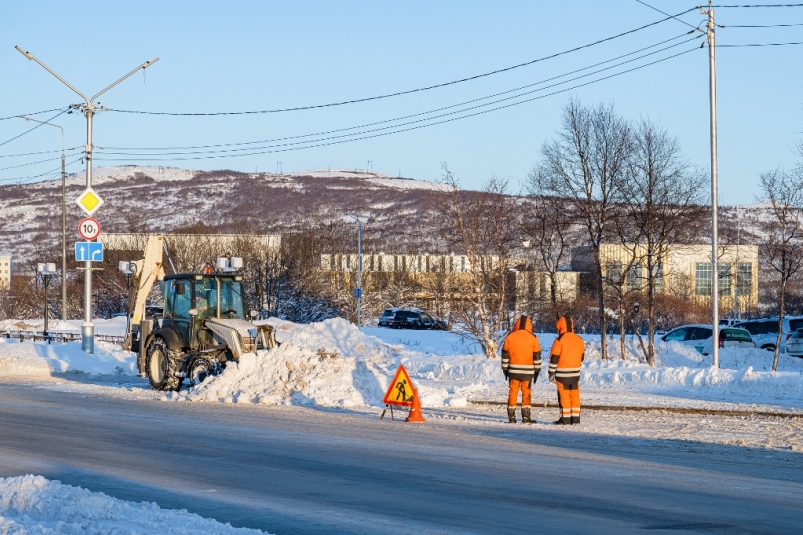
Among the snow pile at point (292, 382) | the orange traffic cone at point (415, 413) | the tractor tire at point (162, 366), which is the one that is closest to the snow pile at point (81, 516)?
the orange traffic cone at point (415, 413)

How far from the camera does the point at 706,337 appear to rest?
4100cm

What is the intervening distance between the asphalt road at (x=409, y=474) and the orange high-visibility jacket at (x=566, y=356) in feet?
3.61

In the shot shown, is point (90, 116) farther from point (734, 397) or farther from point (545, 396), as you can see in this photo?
point (734, 397)

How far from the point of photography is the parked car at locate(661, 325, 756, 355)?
40.2 metres

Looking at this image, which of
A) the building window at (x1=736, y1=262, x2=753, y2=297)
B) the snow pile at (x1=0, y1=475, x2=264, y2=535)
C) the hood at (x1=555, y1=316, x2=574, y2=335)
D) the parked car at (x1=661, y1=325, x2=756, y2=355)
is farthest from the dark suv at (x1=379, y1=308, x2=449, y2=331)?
the snow pile at (x1=0, y1=475, x2=264, y2=535)

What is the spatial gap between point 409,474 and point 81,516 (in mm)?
4293

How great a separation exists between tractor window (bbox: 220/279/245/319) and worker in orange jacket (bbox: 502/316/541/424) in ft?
28.3

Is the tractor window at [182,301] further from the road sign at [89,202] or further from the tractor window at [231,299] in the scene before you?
the road sign at [89,202]

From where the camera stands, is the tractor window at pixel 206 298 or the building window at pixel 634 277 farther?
the building window at pixel 634 277

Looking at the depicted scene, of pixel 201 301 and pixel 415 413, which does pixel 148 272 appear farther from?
pixel 415 413

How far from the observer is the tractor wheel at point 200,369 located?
890 inches

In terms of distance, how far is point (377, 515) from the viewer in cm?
922

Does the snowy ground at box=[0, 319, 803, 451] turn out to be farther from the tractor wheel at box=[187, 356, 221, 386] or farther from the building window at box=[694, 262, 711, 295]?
the building window at box=[694, 262, 711, 295]

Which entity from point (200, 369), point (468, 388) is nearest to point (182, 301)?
point (200, 369)
